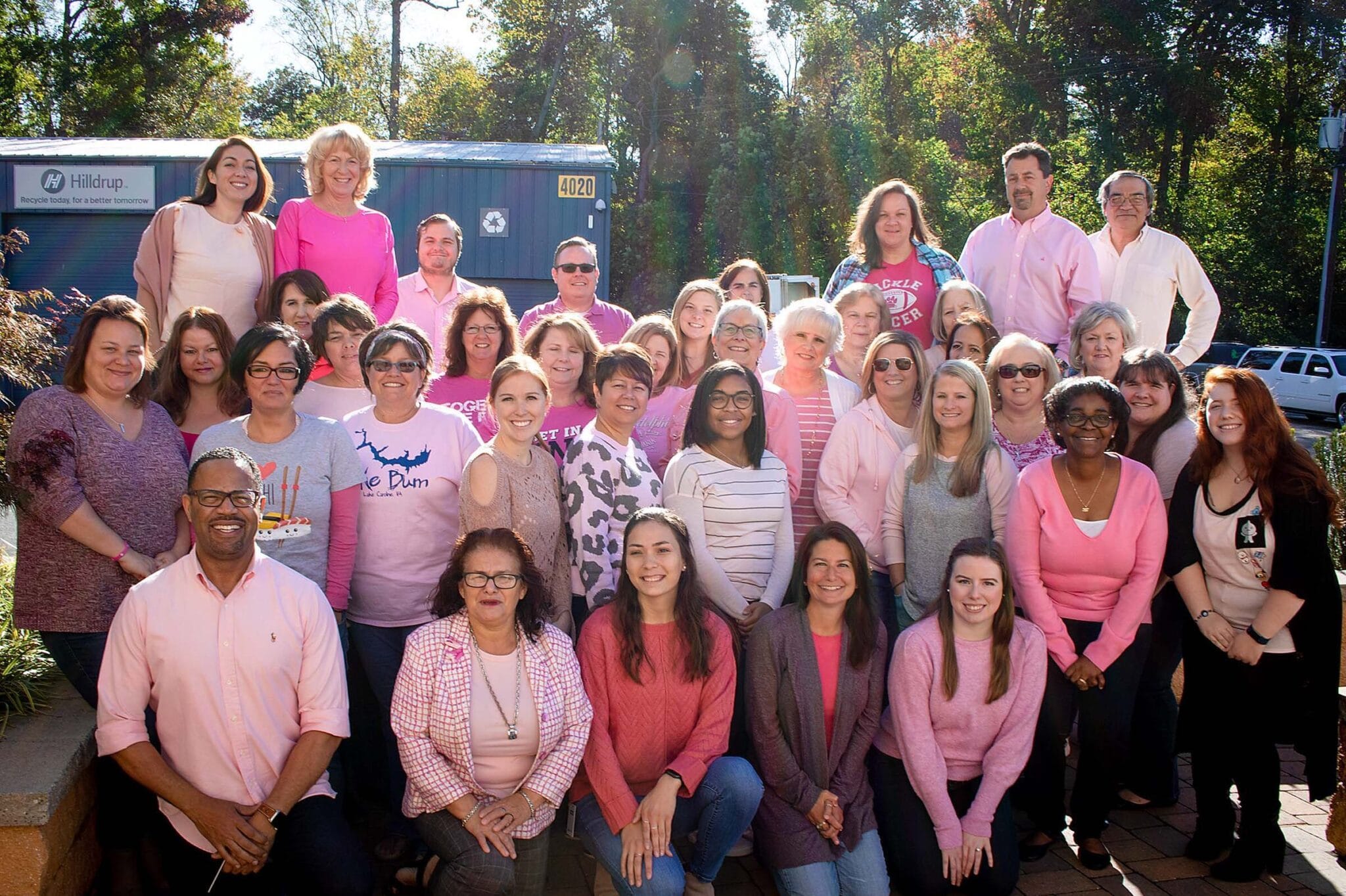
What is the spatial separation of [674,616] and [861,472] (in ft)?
3.91

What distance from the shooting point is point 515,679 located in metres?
3.22

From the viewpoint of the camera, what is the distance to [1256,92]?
2372 centimetres

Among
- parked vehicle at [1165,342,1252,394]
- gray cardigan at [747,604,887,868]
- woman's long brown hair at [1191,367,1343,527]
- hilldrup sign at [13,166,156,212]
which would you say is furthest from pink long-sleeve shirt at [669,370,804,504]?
parked vehicle at [1165,342,1252,394]

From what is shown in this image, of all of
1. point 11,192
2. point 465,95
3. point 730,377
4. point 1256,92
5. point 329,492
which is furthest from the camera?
point 465,95

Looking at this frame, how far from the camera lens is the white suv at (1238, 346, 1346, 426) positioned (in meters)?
19.5

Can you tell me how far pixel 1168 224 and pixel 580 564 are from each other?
948 inches

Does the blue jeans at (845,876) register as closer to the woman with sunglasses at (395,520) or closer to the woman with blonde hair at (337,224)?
the woman with sunglasses at (395,520)

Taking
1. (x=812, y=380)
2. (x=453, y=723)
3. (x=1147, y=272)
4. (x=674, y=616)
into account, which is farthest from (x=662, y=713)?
(x=1147, y=272)

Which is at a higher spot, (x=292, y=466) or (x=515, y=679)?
(x=292, y=466)

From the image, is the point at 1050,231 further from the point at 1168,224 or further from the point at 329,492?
the point at 1168,224

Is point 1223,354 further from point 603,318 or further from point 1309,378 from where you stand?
point 603,318

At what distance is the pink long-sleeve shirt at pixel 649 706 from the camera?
11.1ft

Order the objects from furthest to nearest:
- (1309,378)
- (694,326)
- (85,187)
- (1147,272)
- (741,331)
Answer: (1309,378)
(85,187)
(1147,272)
(694,326)
(741,331)

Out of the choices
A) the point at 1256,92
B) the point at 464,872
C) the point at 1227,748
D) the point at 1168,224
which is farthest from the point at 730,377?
the point at 1256,92
